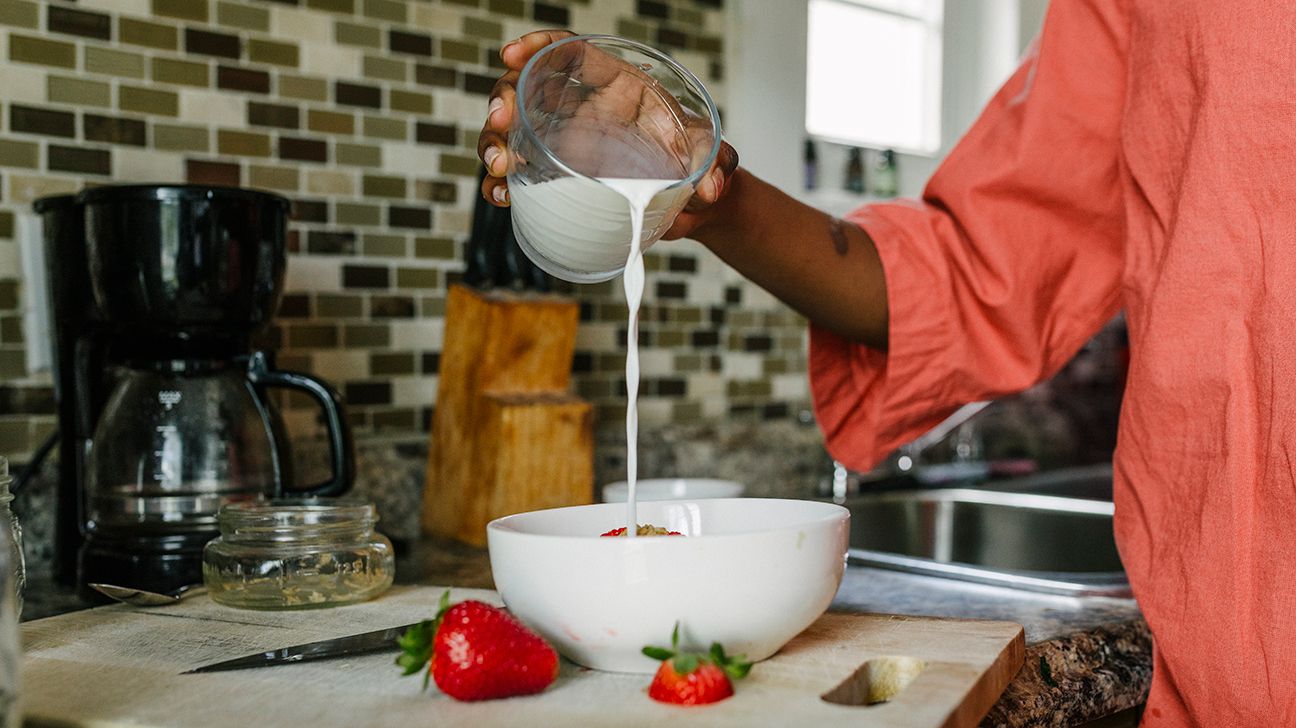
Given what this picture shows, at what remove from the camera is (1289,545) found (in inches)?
30.0

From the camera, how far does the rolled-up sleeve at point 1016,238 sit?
100 cm

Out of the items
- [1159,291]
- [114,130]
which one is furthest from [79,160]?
[1159,291]

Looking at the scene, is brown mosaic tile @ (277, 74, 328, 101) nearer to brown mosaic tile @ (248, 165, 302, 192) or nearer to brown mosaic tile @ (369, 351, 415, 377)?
brown mosaic tile @ (248, 165, 302, 192)

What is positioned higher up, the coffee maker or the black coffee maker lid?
the black coffee maker lid

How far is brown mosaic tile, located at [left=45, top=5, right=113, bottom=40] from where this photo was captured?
1.09 meters

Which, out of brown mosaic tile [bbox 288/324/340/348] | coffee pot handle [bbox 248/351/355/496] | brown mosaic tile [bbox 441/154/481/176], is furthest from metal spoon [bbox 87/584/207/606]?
brown mosaic tile [bbox 441/154/481/176]

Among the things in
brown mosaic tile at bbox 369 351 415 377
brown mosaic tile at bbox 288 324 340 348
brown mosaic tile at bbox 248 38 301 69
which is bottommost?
brown mosaic tile at bbox 369 351 415 377

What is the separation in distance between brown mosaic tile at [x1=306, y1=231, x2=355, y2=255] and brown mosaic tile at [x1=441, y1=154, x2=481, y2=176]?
0.49 ft

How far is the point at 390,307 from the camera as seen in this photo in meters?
1.33

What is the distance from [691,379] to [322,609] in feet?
2.80

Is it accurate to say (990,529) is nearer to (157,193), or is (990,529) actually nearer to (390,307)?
(390,307)

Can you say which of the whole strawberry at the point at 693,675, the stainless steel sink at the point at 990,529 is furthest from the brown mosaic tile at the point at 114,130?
the stainless steel sink at the point at 990,529

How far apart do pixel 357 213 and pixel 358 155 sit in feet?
0.21

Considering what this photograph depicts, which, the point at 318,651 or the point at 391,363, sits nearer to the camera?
the point at 318,651
